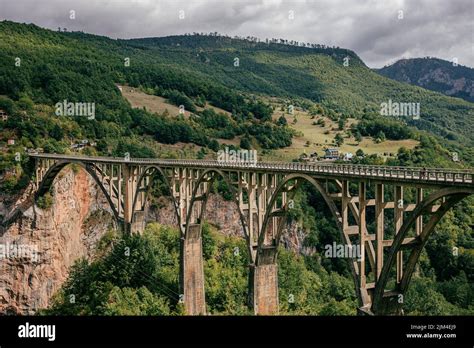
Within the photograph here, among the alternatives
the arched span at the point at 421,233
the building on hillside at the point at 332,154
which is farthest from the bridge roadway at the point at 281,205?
the building on hillside at the point at 332,154

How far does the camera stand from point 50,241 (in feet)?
235

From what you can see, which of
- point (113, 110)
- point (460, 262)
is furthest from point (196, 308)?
point (113, 110)

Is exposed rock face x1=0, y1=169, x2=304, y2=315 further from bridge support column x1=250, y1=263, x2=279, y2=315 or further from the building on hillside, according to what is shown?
the building on hillside

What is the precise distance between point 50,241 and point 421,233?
56645mm

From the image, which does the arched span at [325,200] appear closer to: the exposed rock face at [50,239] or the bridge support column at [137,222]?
Answer: the bridge support column at [137,222]

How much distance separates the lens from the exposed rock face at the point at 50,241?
2692 inches

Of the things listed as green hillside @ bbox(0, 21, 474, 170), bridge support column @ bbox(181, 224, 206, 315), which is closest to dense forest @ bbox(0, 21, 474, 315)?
green hillside @ bbox(0, 21, 474, 170)

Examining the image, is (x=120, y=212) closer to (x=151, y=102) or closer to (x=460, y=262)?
(x=460, y=262)

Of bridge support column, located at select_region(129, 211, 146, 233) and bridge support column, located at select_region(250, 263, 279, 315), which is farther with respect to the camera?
bridge support column, located at select_region(129, 211, 146, 233)

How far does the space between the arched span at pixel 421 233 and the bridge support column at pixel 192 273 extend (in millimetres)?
25928

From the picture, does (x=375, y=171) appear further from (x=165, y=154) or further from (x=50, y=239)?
(x=165, y=154)

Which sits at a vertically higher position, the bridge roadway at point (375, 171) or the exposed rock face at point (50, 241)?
the bridge roadway at point (375, 171)

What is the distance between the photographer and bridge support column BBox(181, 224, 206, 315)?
5126cm

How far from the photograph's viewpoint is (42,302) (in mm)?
69312
